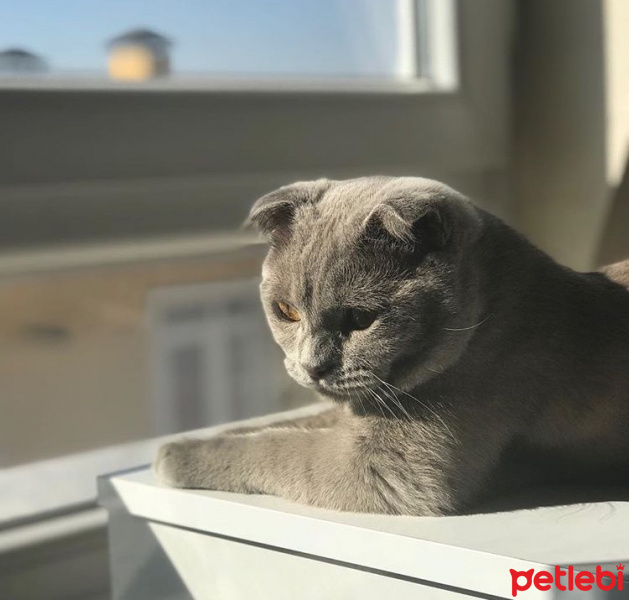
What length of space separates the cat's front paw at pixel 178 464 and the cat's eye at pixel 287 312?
0.53 feet

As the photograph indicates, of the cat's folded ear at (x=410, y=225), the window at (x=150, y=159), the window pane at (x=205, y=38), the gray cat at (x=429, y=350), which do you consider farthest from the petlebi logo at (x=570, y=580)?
the window pane at (x=205, y=38)

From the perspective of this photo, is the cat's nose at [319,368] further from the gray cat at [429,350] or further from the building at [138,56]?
the building at [138,56]

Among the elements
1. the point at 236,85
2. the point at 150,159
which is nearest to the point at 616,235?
the point at 236,85

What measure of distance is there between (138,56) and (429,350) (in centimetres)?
63

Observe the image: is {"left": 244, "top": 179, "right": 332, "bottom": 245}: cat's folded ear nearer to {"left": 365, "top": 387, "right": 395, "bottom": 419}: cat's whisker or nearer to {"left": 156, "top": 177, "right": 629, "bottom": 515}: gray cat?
{"left": 156, "top": 177, "right": 629, "bottom": 515}: gray cat

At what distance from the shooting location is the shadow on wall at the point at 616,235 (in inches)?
58.1

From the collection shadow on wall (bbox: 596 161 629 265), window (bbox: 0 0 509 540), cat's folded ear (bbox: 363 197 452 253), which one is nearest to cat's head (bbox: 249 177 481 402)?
cat's folded ear (bbox: 363 197 452 253)

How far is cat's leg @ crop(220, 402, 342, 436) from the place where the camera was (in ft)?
3.15

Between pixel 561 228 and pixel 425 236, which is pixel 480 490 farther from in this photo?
pixel 561 228

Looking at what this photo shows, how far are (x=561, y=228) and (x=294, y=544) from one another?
91 cm

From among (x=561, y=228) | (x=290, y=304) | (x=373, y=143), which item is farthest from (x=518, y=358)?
(x=561, y=228)

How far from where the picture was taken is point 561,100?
59.7 inches

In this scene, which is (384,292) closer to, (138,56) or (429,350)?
(429,350)

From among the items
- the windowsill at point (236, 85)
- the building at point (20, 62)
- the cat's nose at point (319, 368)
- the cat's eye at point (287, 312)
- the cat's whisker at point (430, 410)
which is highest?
the building at point (20, 62)
